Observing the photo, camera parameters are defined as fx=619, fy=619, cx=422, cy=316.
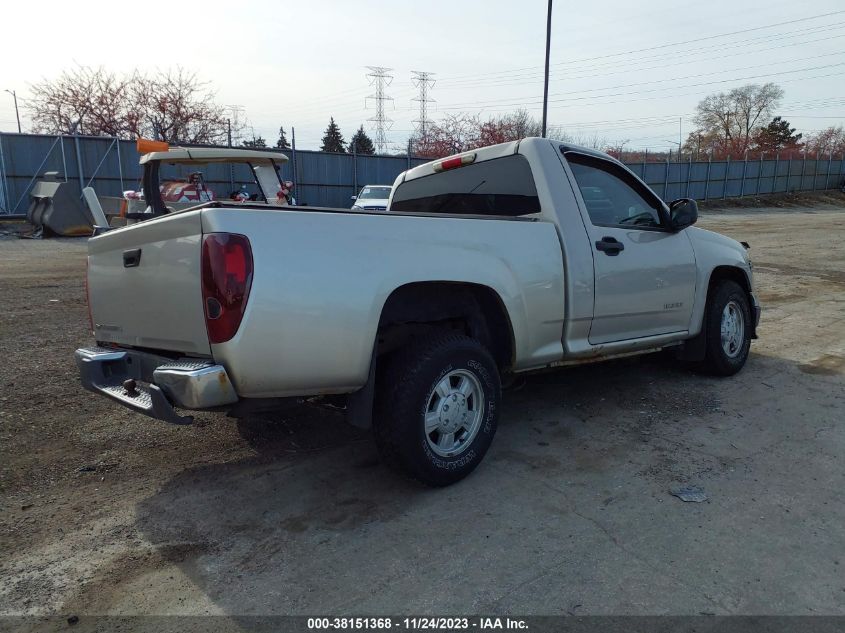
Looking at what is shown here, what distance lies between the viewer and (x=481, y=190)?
454 centimetres

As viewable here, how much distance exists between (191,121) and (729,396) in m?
37.2

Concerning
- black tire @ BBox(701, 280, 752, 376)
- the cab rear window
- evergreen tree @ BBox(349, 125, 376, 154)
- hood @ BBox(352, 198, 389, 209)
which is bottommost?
black tire @ BBox(701, 280, 752, 376)

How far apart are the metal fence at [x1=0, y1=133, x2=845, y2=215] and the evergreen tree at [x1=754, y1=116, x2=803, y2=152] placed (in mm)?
34022

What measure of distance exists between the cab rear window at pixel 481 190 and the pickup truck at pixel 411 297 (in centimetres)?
1

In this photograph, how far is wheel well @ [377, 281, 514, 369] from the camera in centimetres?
341

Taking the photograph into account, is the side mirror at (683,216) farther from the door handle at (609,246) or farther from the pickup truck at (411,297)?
the door handle at (609,246)

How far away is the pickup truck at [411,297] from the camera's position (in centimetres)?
276

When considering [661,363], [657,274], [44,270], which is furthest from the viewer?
[44,270]

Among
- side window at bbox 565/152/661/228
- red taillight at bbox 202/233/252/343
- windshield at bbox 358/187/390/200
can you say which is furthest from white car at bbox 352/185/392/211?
red taillight at bbox 202/233/252/343

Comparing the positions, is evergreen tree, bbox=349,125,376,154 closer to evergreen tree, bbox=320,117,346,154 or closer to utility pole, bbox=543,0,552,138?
evergreen tree, bbox=320,117,346,154

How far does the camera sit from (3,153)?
1947 cm

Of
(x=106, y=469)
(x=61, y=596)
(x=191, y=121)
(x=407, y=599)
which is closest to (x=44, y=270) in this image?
(x=106, y=469)

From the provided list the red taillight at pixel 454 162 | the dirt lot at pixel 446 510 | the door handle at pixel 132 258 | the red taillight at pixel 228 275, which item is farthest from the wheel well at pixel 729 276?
the door handle at pixel 132 258

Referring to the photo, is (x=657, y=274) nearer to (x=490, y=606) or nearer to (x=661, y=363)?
(x=661, y=363)
